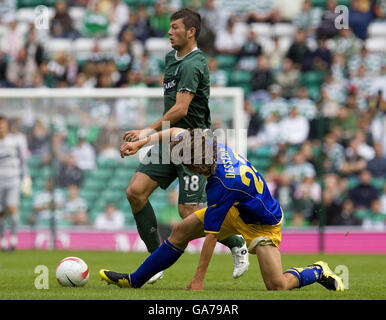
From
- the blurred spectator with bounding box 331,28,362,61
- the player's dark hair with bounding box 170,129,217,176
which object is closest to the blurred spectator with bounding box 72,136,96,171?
the blurred spectator with bounding box 331,28,362,61

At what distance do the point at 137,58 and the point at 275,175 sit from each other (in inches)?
197

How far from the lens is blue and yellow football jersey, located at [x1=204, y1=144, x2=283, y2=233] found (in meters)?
6.86

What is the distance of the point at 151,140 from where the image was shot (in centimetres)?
762

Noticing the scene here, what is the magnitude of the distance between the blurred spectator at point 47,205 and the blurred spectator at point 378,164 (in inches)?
220

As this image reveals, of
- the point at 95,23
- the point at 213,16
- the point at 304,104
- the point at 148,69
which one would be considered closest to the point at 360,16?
the point at 213,16

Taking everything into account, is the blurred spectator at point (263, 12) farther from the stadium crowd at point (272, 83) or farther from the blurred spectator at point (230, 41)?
the blurred spectator at point (230, 41)

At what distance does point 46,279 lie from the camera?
8.38m

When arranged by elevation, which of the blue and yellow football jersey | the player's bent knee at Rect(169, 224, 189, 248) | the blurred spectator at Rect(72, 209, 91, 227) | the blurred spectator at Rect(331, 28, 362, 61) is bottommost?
the blurred spectator at Rect(72, 209, 91, 227)

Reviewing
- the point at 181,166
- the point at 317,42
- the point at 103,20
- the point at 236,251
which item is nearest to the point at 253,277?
the point at 236,251

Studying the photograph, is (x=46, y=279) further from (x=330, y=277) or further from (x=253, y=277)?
(x=330, y=277)

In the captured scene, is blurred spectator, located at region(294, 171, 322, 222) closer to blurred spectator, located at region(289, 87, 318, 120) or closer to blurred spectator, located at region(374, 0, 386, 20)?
blurred spectator, located at region(289, 87, 318, 120)

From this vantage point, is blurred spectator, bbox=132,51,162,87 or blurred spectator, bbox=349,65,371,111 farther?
blurred spectator, bbox=132,51,162,87

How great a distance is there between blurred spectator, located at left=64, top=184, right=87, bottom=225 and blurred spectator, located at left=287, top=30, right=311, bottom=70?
17.9 feet

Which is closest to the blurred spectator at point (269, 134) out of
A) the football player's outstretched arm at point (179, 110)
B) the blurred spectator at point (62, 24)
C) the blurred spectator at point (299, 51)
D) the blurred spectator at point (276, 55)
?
the blurred spectator at point (276, 55)
